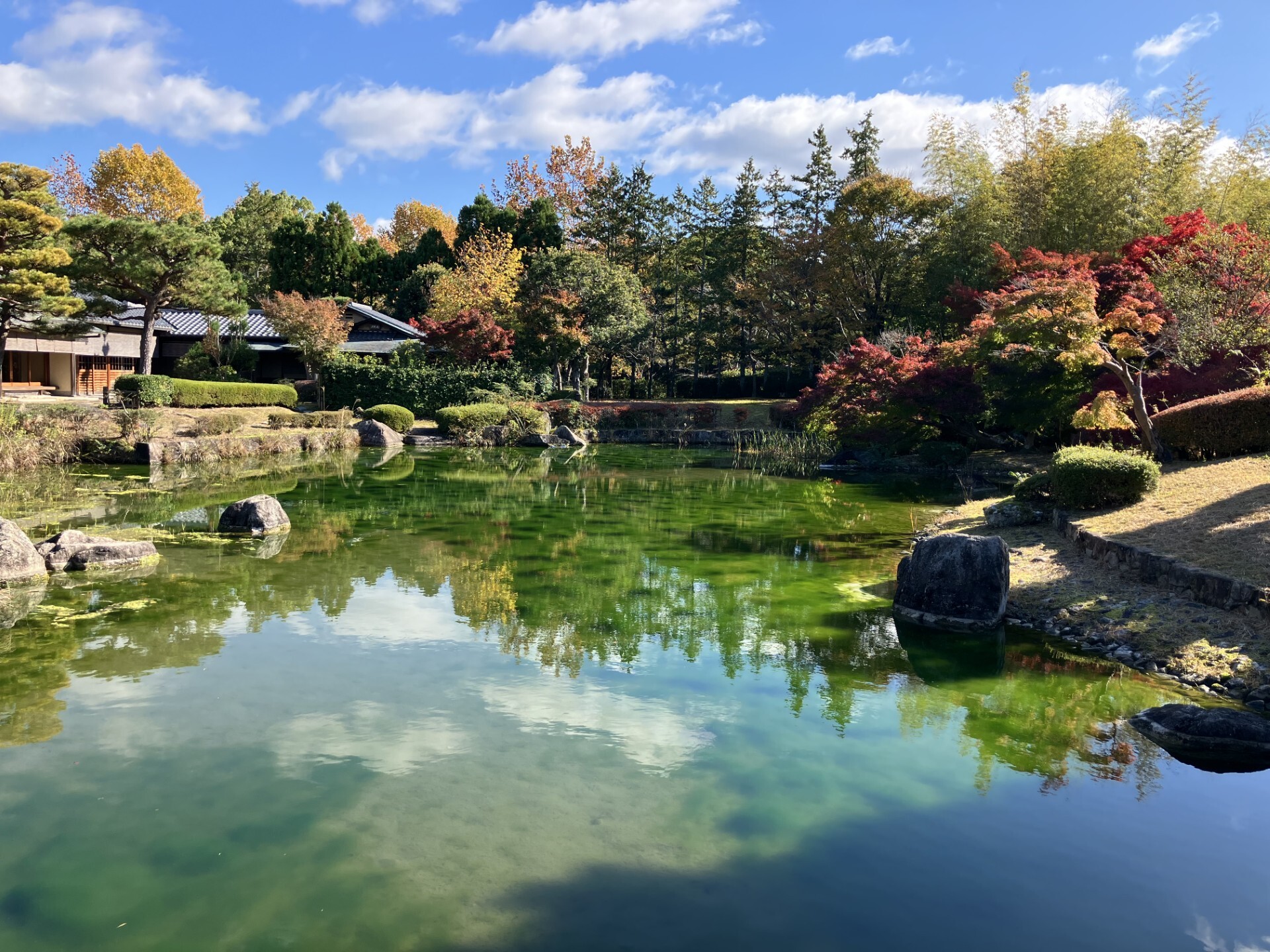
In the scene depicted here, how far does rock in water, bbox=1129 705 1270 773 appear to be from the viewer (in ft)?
16.4

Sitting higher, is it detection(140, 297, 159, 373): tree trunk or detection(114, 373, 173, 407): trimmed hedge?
detection(140, 297, 159, 373): tree trunk

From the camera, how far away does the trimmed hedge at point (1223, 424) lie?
11023 millimetres

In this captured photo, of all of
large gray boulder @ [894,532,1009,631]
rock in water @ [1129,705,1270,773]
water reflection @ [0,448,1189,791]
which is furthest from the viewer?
large gray boulder @ [894,532,1009,631]

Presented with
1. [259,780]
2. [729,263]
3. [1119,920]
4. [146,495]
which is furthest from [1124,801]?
[729,263]

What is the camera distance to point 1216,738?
202 inches

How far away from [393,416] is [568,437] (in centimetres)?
561

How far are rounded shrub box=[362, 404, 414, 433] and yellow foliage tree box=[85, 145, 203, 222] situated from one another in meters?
20.9

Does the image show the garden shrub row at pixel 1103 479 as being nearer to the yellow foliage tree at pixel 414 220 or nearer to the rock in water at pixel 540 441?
the rock in water at pixel 540 441

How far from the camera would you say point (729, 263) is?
117 feet

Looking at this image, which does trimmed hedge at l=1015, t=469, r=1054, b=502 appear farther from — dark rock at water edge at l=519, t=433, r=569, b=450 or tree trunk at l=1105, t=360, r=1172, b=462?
dark rock at water edge at l=519, t=433, r=569, b=450

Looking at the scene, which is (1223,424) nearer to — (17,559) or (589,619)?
(589,619)

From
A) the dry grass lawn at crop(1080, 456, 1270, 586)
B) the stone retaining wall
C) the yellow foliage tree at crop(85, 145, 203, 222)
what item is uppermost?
the yellow foliage tree at crop(85, 145, 203, 222)

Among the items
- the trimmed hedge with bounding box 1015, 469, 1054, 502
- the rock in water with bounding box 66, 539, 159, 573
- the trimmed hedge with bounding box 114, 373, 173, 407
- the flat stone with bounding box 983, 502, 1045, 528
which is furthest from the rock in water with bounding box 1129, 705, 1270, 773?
the trimmed hedge with bounding box 114, 373, 173, 407

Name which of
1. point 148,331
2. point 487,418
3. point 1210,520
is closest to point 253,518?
point 1210,520
